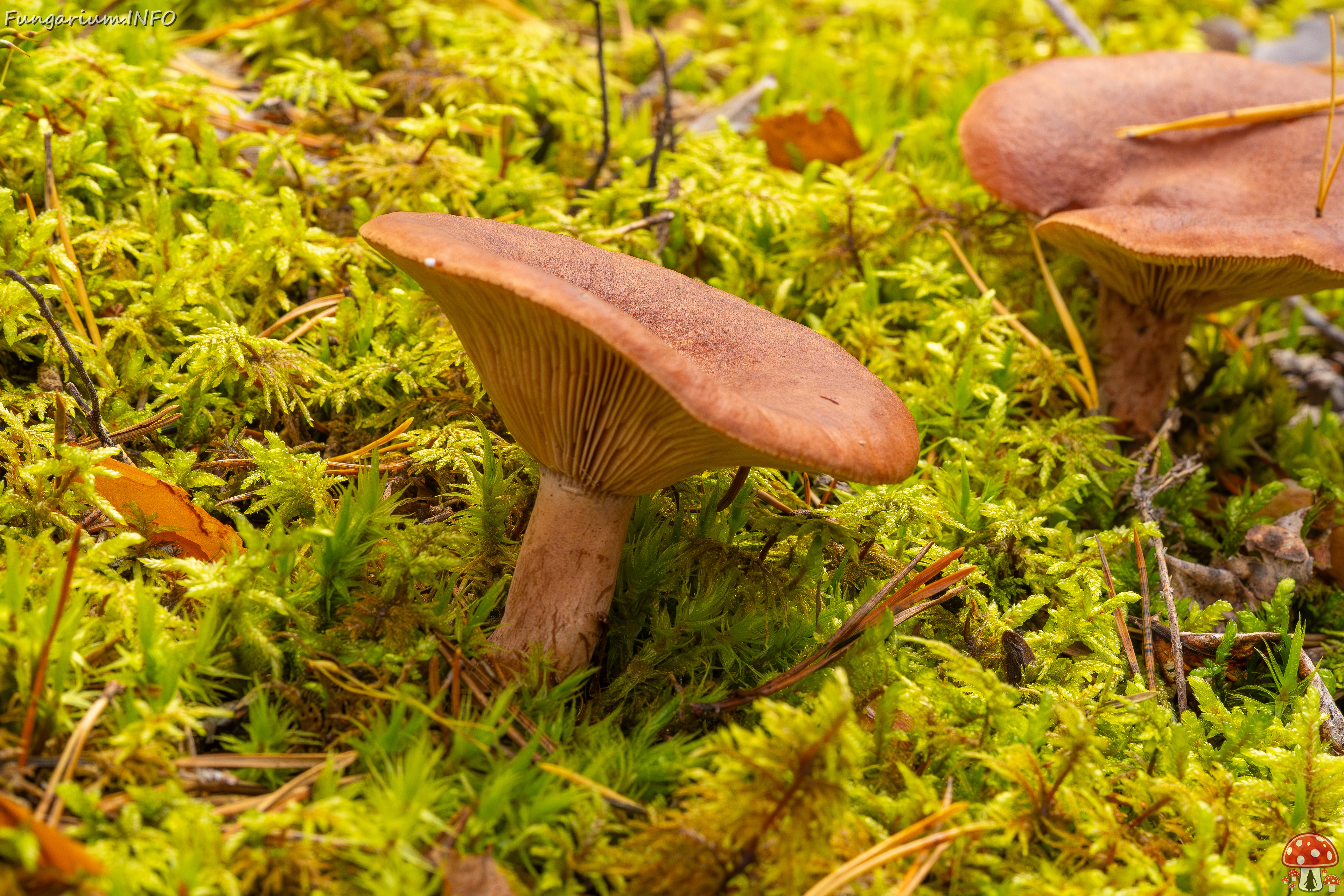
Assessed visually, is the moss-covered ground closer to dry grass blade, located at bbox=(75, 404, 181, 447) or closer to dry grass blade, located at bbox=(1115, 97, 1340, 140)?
dry grass blade, located at bbox=(75, 404, 181, 447)

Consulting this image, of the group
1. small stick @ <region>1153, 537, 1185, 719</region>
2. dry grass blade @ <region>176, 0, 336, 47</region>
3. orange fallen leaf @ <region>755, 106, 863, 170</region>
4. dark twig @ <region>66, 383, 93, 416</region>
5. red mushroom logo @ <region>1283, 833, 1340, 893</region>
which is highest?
dry grass blade @ <region>176, 0, 336, 47</region>

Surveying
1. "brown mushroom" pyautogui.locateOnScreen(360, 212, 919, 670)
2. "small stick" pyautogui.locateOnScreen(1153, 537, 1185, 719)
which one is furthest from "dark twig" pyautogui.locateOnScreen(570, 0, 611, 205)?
"small stick" pyautogui.locateOnScreen(1153, 537, 1185, 719)

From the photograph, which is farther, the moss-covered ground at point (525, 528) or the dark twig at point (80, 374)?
the dark twig at point (80, 374)

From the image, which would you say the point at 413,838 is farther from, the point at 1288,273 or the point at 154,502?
the point at 1288,273

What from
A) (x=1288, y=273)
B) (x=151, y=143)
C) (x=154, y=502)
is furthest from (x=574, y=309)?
(x=1288, y=273)

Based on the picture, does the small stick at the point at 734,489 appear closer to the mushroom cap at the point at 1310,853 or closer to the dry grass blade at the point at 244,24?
the mushroom cap at the point at 1310,853

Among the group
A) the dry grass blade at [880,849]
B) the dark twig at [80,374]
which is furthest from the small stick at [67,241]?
the dry grass blade at [880,849]
